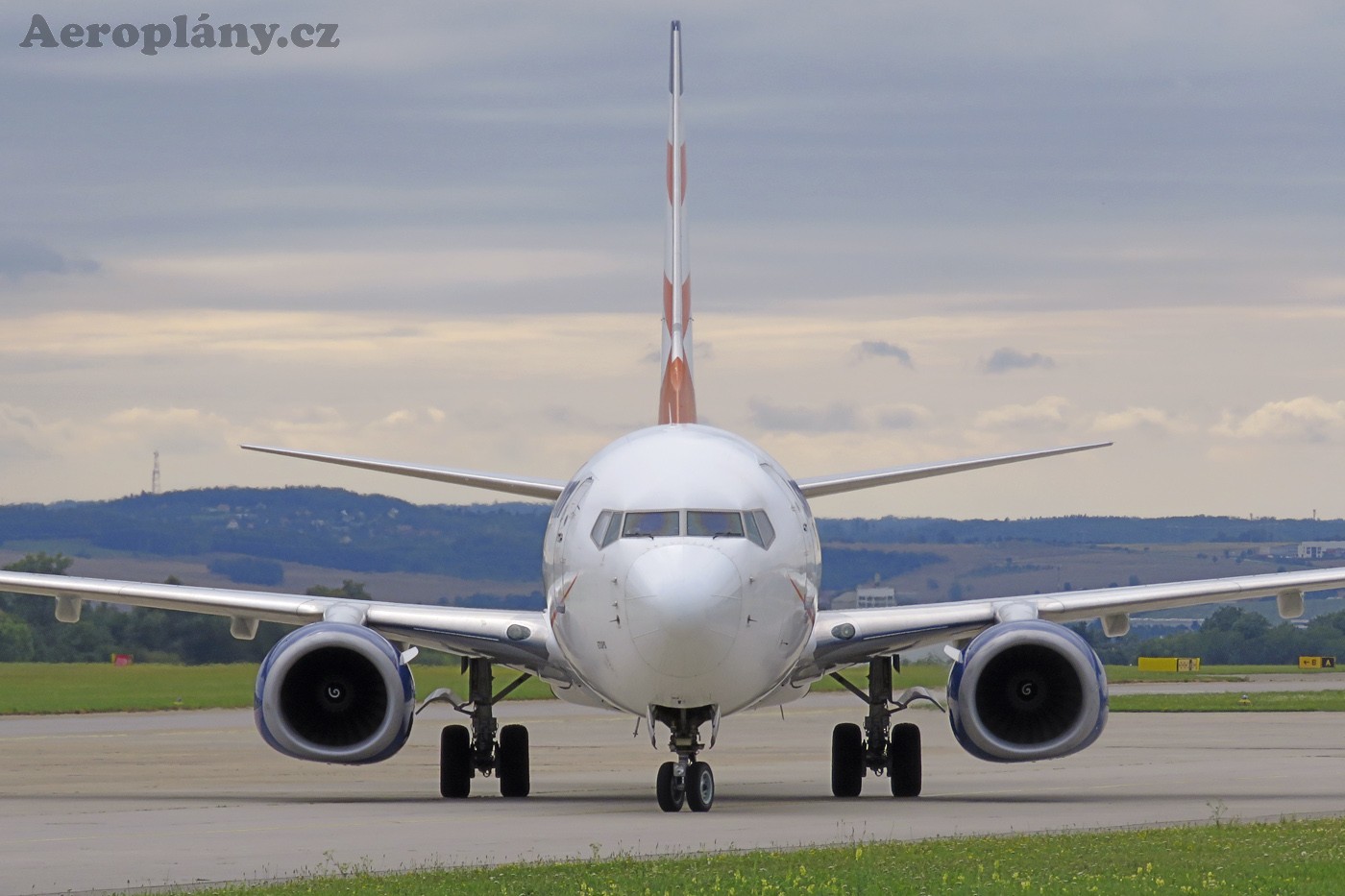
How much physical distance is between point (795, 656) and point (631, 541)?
248cm

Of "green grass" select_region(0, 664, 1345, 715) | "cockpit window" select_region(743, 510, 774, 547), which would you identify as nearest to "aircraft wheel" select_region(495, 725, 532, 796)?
"cockpit window" select_region(743, 510, 774, 547)

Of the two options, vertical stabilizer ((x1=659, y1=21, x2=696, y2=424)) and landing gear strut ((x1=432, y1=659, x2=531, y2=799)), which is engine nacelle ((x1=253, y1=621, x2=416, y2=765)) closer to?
landing gear strut ((x1=432, y1=659, x2=531, y2=799))

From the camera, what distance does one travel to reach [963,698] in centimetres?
2269

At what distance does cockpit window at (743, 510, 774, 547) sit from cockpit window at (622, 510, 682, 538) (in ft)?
2.39

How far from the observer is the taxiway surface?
17.3 meters

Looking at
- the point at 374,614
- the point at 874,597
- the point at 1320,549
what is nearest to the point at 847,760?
the point at 374,614

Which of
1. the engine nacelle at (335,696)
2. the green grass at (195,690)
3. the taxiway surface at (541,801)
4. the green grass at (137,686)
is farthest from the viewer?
the green grass at (137,686)

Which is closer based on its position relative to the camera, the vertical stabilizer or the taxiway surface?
the taxiway surface

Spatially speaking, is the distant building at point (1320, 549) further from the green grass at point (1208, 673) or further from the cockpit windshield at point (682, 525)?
the cockpit windshield at point (682, 525)

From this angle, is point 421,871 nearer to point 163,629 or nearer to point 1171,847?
point 1171,847

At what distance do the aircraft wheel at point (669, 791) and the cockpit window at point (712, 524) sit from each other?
2465mm

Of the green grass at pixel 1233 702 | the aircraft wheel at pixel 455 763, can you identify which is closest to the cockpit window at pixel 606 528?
the aircraft wheel at pixel 455 763

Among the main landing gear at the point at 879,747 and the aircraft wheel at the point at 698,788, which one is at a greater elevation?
the main landing gear at the point at 879,747

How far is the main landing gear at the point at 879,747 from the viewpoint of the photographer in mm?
24766
